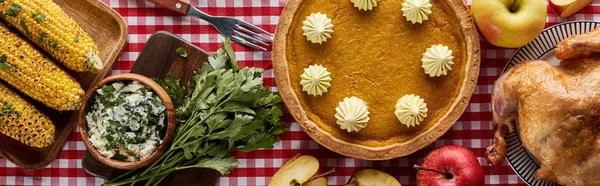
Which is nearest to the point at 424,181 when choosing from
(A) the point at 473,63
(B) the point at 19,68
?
(A) the point at 473,63

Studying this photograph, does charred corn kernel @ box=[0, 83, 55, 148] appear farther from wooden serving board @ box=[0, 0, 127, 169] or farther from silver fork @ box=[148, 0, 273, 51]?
silver fork @ box=[148, 0, 273, 51]

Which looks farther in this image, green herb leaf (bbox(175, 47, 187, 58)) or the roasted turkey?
green herb leaf (bbox(175, 47, 187, 58))

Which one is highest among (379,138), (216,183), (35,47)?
(35,47)

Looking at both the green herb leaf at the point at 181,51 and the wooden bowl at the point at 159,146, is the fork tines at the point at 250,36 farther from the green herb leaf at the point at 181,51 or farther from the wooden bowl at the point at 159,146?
the wooden bowl at the point at 159,146

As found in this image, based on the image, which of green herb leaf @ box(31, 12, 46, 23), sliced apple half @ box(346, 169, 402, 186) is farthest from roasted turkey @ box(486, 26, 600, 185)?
green herb leaf @ box(31, 12, 46, 23)

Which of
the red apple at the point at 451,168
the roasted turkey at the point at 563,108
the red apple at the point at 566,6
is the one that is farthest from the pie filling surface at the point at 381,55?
the red apple at the point at 566,6

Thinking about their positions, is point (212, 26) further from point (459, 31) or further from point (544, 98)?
point (544, 98)
